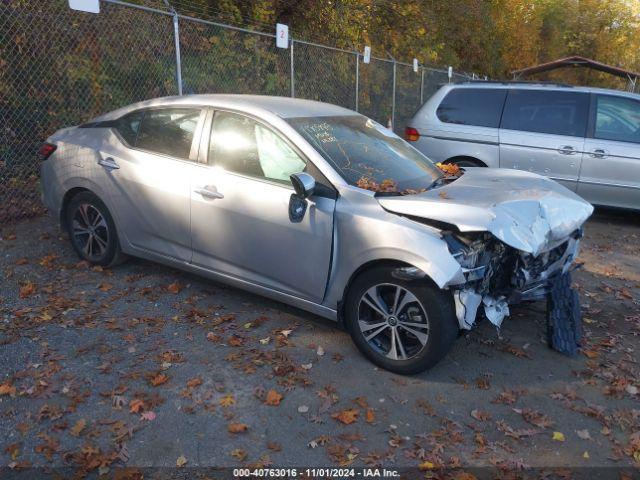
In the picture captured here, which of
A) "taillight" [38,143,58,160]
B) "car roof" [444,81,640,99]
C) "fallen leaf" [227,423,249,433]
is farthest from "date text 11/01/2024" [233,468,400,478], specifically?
"car roof" [444,81,640,99]

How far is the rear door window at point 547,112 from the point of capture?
8.00 metres

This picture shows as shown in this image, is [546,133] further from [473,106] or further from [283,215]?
[283,215]

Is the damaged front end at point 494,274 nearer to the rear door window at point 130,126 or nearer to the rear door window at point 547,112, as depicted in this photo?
the rear door window at point 130,126

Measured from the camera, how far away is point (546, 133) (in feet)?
26.5

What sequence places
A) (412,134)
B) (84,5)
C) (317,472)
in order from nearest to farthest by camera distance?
(317,472)
(84,5)
(412,134)

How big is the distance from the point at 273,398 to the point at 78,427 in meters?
1.11

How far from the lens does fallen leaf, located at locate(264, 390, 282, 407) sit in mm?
3541

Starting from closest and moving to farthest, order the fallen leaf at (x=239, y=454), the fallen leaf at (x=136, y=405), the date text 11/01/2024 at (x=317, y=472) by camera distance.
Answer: the date text 11/01/2024 at (x=317, y=472), the fallen leaf at (x=239, y=454), the fallen leaf at (x=136, y=405)

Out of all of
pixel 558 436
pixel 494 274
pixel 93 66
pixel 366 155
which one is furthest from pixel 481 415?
pixel 93 66

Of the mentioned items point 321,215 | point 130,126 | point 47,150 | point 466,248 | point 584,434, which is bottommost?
point 584,434

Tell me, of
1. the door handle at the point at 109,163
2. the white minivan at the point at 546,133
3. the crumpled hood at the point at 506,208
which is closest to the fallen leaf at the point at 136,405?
the crumpled hood at the point at 506,208

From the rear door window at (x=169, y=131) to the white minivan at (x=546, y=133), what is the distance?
4.60 metres

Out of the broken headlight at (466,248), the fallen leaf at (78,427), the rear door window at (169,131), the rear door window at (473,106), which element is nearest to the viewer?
the fallen leaf at (78,427)

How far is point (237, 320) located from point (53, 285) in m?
1.81
